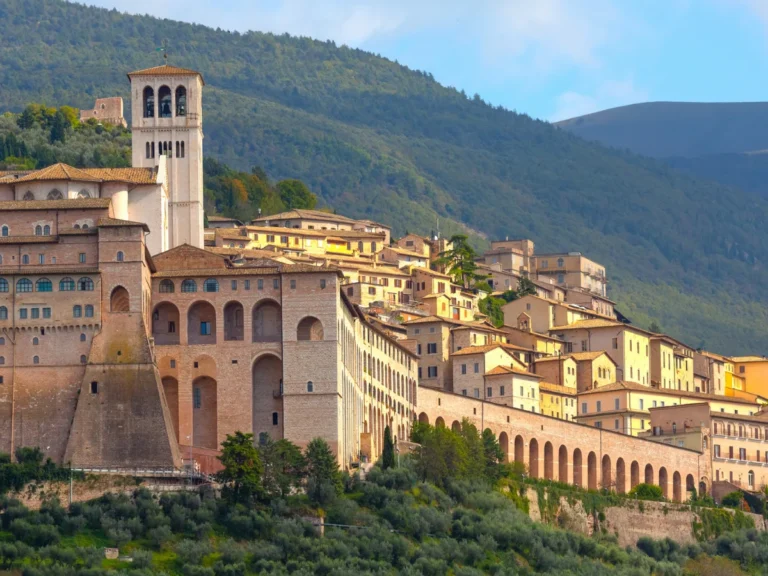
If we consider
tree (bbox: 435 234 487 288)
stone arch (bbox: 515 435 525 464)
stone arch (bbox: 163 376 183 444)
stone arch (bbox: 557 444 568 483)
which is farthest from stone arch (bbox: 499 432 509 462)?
tree (bbox: 435 234 487 288)

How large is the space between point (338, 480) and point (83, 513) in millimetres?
9847

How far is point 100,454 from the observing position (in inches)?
2889

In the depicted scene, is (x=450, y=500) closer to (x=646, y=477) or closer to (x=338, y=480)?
(x=338, y=480)

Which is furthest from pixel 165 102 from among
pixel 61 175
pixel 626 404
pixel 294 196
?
pixel 294 196

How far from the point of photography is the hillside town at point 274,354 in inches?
2953

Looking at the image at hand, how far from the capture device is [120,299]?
7625cm

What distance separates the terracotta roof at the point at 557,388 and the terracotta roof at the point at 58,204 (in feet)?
96.8

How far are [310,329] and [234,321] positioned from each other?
3.08 m

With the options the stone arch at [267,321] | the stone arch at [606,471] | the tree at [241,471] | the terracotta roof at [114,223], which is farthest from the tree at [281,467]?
the stone arch at [606,471]

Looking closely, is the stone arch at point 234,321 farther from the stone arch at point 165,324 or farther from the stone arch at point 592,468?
the stone arch at point 592,468

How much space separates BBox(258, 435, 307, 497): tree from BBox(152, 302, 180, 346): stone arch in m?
6.53

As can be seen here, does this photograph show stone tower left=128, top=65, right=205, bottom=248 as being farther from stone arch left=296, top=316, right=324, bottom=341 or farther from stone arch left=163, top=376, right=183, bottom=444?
stone arch left=296, top=316, right=324, bottom=341

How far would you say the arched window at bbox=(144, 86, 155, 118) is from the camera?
9638 cm

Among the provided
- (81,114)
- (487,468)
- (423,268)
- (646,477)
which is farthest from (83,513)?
(81,114)
